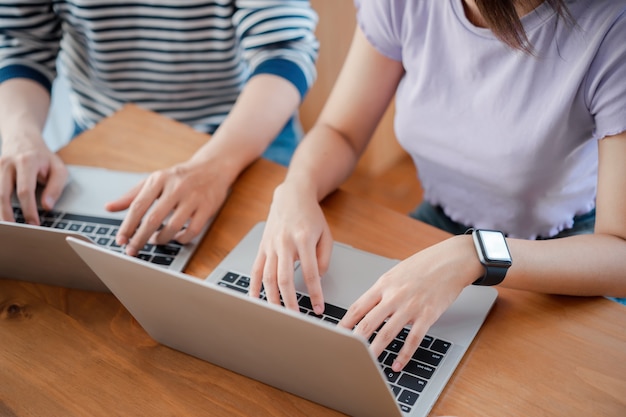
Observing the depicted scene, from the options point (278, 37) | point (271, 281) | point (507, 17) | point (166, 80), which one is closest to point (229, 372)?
point (271, 281)

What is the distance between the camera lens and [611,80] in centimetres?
83

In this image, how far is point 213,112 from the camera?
1.46 m

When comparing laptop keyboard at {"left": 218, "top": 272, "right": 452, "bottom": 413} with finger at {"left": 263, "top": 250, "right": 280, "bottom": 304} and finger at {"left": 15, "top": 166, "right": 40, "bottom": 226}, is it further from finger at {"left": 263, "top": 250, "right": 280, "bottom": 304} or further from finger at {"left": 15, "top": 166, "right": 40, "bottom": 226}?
finger at {"left": 15, "top": 166, "right": 40, "bottom": 226}

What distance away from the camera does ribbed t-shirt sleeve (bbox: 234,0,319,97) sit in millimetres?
1234

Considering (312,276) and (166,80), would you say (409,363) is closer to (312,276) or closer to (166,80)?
(312,276)

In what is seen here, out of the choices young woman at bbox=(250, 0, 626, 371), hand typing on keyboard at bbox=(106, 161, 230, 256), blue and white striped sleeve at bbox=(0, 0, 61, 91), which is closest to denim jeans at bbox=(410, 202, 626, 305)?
young woman at bbox=(250, 0, 626, 371)

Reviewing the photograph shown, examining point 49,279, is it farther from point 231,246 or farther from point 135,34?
point 135,34

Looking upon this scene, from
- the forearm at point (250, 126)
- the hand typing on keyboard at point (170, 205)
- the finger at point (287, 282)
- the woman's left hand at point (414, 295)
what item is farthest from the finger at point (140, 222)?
the woman's left hand at point (414, 295)

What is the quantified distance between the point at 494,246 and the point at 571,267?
10 cm

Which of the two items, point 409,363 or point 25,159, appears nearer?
point 409,363

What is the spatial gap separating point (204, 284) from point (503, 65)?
552mm

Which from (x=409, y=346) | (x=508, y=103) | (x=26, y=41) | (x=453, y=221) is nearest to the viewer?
(x=409, y=346)

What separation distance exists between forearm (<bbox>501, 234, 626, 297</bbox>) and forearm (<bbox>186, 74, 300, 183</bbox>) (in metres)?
0.45

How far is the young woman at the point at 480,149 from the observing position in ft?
2.59
